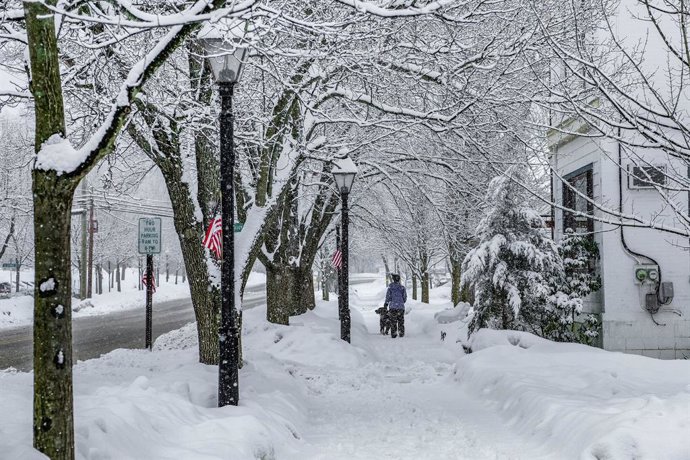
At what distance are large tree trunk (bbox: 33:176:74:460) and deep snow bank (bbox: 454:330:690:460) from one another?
4.32 meters

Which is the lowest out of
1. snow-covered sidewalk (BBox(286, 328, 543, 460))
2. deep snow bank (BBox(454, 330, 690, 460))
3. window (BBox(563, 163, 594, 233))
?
snow-covered sidewalk (BBox(286, 328, 543, 460))

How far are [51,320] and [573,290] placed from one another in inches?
493

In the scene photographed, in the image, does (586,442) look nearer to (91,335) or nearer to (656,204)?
(656,204)

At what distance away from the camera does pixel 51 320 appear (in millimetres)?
4297

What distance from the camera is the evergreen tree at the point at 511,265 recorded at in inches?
576

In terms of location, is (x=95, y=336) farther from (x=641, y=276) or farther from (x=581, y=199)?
(x=641, y=276)

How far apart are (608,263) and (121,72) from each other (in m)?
10.4

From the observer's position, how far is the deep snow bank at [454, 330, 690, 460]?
548 centimetres

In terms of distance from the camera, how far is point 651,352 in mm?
13344

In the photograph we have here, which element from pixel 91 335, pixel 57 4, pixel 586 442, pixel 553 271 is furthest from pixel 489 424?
A: pixel 91 335

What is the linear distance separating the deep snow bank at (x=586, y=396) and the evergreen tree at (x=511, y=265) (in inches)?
90.2

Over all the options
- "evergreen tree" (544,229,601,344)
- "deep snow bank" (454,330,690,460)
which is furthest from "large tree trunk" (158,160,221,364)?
"evergreen tree" (544,229,601,344)

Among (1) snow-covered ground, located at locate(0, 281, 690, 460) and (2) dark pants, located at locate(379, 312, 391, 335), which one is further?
(2) dark pants, located at locate(379, 312, 391, 335)

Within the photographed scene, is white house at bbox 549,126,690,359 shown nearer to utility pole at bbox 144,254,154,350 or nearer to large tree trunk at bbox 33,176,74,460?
utility pole at bbox 144,254,154,350
